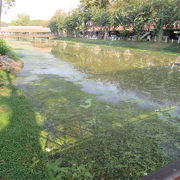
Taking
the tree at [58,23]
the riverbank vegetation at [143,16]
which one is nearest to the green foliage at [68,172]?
the riverbank vegetation at [143,16]

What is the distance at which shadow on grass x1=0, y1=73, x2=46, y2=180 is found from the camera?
316 cm

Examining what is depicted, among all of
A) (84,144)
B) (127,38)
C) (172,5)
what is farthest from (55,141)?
(127,38)

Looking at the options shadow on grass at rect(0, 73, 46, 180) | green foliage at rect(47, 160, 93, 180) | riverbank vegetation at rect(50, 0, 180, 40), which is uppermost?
riverbank vegetation at rect(50, 0, 180, 40)

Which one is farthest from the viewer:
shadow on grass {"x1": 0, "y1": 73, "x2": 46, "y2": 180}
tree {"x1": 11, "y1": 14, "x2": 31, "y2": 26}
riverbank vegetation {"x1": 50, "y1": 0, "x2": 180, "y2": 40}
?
tree {"x1": 11, "y1": 14, "x2": 31, "y2": 26}

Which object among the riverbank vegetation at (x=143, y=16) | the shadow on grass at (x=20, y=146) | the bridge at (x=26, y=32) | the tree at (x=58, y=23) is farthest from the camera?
the bridge at (x=26, y=32)

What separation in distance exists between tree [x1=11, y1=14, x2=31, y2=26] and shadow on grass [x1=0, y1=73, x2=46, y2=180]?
354 feet

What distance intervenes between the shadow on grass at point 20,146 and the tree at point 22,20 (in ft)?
354

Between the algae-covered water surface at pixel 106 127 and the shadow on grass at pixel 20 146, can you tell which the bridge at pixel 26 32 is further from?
the shadow on grass at pixel 20 146

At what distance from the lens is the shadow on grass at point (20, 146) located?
10.4 ft

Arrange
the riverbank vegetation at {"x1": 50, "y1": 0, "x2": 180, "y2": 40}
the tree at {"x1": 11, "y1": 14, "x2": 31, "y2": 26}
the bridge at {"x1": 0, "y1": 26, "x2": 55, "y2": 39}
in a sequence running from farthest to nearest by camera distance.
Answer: the tree at {"x1": 11, "y1": 14, "x2": 31, "y2": 26} < the bridge at {"x1": 0, "y1": 26, "x2": 55, "y2": 39} < the riverbank vegetation at {"x1": 50, "y1": 0, "x2": 180, "y2": 40}

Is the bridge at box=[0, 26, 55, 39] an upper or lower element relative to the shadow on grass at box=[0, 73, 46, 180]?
upper

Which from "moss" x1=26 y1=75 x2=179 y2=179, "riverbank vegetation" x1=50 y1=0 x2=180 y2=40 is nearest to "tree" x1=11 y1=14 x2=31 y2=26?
"riverbank vegetation" x1=50 y1=0 x2=180 y2=40

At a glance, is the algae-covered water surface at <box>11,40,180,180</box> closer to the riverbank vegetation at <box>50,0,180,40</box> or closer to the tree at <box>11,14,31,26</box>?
the riverbank vegetation at <box>50,0,180,40</box>

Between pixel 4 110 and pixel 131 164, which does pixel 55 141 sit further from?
pixel 4 110
